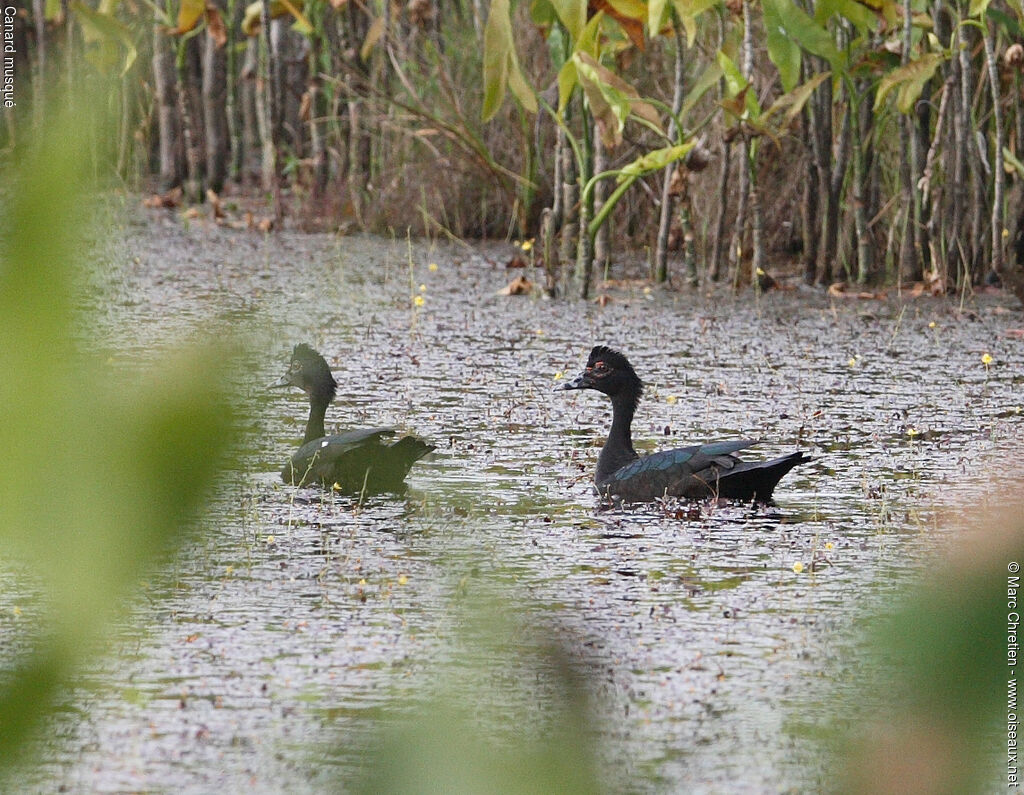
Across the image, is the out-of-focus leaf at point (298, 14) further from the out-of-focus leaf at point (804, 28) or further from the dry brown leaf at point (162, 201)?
A: the out-of-focus leaf at point (804, 28)

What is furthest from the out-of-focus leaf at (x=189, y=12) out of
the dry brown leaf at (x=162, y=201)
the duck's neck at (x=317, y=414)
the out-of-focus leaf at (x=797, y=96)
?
the duck's neck at (x=317, y=414)

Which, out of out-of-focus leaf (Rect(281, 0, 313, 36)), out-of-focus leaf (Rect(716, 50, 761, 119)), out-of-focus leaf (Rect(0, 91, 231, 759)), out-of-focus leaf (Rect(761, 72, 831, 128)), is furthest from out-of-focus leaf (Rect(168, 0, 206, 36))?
out-of-focus leaf (Rect(0, 91, 231, 759))

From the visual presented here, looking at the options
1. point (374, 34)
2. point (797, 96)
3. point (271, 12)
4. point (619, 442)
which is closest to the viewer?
point (619, 442)

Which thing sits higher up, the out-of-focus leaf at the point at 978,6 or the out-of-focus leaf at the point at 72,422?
the out-of-focus leaf at the point at 978,6

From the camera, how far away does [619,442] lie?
16.8 feet

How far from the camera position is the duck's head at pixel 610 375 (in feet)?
17.4

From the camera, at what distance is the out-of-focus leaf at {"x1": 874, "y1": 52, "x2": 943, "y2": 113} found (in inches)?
301

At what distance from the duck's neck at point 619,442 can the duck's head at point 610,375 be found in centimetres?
2

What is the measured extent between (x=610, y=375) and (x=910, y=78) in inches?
122

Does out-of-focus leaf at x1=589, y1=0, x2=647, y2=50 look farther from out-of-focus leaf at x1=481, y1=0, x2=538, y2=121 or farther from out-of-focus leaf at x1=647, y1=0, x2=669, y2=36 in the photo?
A: out-of-focus leaf at x1=481, y1=0, x2=538, y2=121

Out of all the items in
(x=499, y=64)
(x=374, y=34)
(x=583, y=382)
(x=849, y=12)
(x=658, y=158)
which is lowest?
(x=583, y=382)

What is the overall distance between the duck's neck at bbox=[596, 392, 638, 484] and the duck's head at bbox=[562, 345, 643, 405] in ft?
0.07

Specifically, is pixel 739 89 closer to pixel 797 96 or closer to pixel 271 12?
pixel 797 96

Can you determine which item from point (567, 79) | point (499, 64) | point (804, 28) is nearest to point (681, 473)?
point (567, 79)
